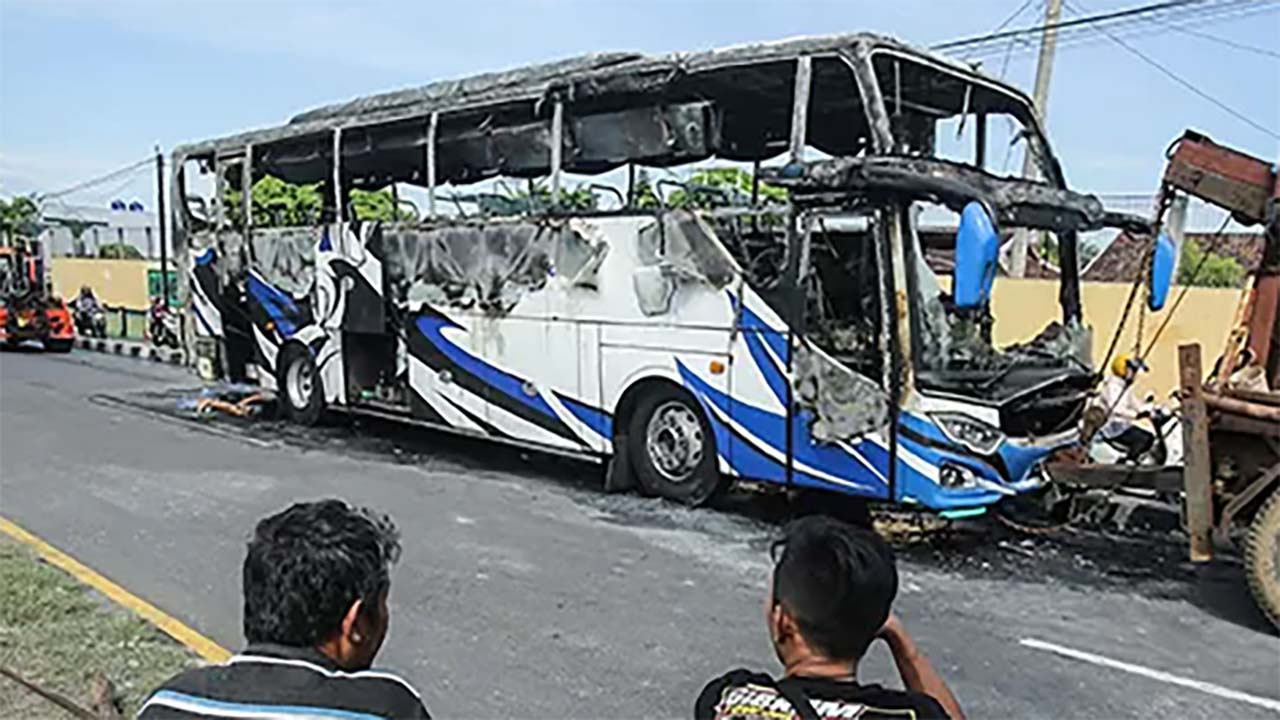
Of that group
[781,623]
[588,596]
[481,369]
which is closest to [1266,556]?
[588,596]

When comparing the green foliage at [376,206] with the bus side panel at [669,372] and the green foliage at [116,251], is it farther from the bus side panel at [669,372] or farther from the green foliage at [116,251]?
the green foliage at [116,251]

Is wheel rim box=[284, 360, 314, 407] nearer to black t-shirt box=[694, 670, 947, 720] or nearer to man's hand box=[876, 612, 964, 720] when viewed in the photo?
man's hand box=[876, 612, 964, 720]

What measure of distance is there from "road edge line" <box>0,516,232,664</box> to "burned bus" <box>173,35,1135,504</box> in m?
4.08

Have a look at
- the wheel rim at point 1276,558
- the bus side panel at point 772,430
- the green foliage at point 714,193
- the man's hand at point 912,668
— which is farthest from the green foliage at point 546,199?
the man's hand at point 912,668

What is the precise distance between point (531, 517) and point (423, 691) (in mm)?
3662

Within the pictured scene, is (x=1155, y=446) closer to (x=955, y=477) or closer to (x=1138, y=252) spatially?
(x=955, y=477)

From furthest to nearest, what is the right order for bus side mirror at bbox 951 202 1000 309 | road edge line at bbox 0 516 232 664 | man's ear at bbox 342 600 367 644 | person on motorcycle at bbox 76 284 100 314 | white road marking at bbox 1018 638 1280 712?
1. person on motorcycle at bbox 76 284 100 314
2. bus side mirror at bbox 951 202 1000 309
3. road edge line at bbox 0 516 232 664
4. white road marking at bbox 1018 638 1280 712
5. man's ear at bbox 342 600 367 644

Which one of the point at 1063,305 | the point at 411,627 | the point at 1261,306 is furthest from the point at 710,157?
the point at 411,627

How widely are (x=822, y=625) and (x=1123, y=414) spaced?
22.3ft

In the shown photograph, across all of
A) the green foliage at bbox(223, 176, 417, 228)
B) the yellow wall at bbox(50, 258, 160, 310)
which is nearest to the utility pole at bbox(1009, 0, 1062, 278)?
the green foliage at bbox(223, 176, 417, 228)

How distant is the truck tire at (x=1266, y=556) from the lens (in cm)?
586

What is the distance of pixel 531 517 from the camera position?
8.79 m

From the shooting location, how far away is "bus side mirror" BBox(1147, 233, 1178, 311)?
25.4 feet

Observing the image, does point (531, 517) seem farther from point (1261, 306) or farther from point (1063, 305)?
point (1261, 306)
